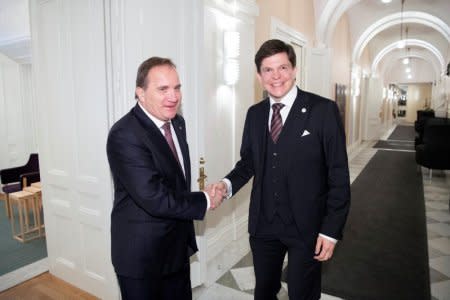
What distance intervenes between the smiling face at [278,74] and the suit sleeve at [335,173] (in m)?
0.25

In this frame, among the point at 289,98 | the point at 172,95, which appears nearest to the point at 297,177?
the point at 289,98

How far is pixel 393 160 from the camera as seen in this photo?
31.1 feet

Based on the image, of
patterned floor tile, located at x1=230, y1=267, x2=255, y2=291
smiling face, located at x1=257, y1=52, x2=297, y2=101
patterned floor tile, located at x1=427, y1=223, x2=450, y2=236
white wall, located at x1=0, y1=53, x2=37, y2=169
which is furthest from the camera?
white wall, located at x1=0, y1=53, x2=37, y2=169

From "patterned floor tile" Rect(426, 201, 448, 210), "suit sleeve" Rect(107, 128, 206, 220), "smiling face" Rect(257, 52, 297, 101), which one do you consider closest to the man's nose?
"suit sleeve" Rect(107, 128, 206, 220)

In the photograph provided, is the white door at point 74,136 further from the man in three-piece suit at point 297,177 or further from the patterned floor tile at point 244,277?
the man in three-piece suit at point 297,177

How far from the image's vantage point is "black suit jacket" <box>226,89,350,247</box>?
1.67 metres

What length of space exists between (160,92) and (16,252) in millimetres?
3309

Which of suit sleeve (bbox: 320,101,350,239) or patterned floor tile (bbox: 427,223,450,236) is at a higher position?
suit sleeve (bbox: 320,101,350,239)

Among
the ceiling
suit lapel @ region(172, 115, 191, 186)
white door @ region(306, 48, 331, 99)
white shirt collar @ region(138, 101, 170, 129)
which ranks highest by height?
the ceiling

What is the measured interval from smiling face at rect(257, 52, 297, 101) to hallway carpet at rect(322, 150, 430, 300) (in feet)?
6.70

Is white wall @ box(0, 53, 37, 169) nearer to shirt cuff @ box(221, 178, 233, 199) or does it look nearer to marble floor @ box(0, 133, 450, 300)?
marble floor @ box(0, 133, 450, 300)

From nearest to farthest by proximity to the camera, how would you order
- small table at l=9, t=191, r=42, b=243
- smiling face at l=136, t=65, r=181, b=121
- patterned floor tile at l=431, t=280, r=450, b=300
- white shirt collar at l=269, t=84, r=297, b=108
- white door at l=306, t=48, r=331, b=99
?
smiling face at l=136, t=65, r=181, b=121 < white shirt collar at l=269, t=84, r=297, b=108 < patterned floor tile at l=431, t=280, r=450, b=300 < small table at l=9, t=191, r=42, b=243 < white door at l=306, t=48, r=331, b=99

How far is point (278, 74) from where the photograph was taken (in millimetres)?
1704

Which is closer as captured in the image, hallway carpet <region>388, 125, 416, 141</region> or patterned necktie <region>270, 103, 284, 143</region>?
patterned necktie <region>270, 103, 284, 143</region>
